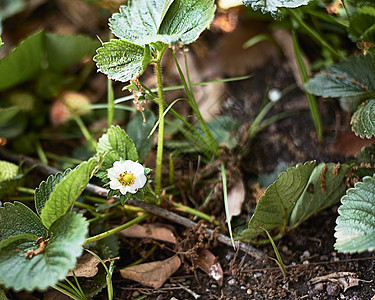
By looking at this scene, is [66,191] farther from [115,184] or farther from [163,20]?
[163,20]

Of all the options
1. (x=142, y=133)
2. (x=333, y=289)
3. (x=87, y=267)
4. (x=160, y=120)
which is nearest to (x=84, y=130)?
(x=142, y=133)

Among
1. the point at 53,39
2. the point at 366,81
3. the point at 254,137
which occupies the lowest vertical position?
the point at 254,137

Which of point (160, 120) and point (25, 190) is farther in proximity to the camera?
point (25, 190)

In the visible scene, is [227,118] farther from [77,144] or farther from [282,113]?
[77,144]

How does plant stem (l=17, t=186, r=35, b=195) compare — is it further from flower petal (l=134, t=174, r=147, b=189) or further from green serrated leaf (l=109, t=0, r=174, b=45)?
green serrated leaf (l=109, t=0, r=174, b=45)

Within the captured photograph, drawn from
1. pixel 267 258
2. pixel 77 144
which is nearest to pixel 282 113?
pixel 267 258

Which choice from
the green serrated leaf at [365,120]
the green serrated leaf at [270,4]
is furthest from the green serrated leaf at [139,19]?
the green serrated leaf at [365,120]
